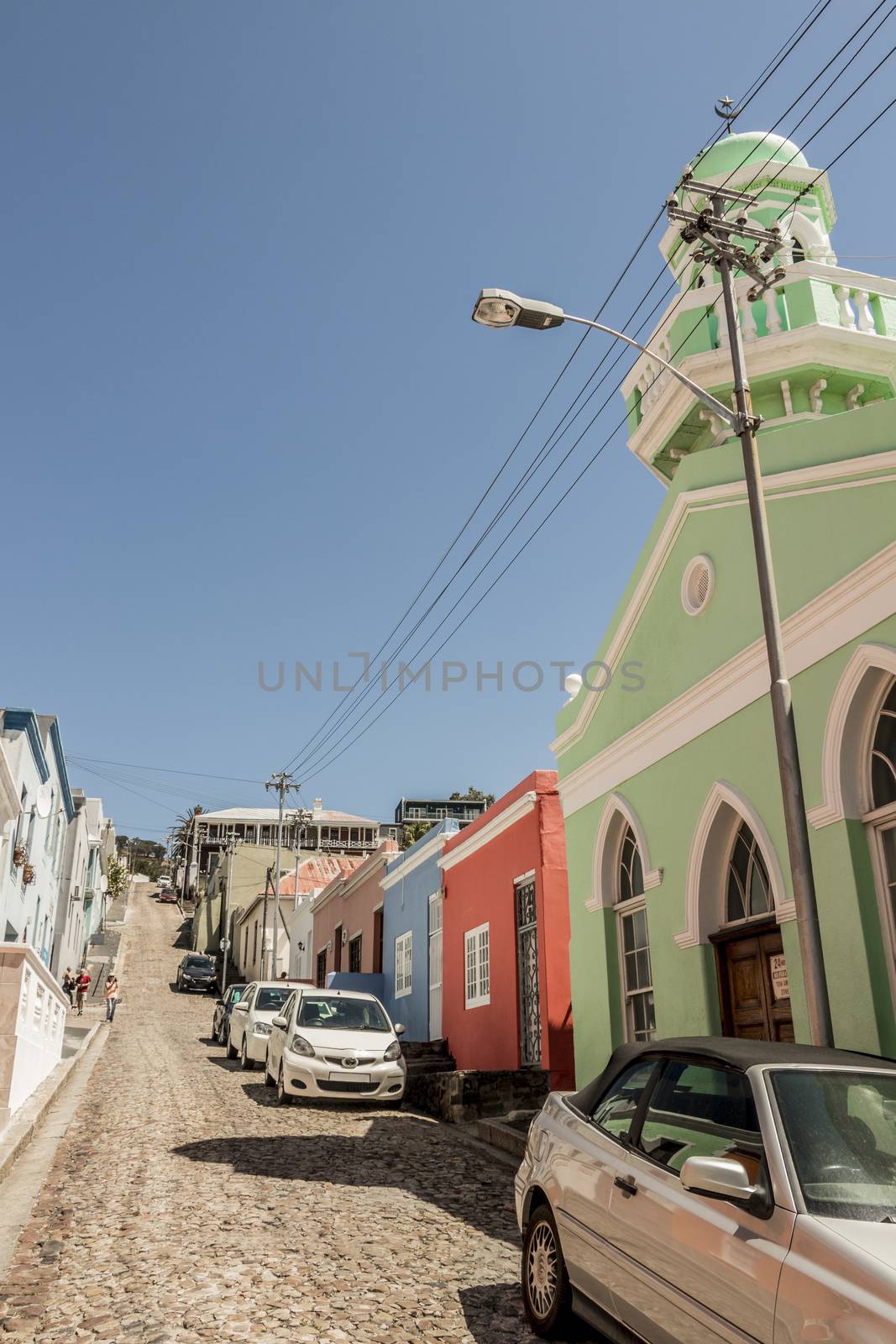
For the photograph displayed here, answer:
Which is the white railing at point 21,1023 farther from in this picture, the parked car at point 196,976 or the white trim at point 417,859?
the parked car at point 196,976

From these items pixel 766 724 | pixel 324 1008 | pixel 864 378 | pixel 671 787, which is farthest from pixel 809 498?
pixel 324 1008

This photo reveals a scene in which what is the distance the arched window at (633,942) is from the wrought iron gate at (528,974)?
10.3 ft

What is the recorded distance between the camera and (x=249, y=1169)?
8.88 meters

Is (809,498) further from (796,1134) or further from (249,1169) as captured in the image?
(249,1169)

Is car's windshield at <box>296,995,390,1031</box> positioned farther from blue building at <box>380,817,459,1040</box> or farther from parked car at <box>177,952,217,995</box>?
parked car at <box>177,952,217,995</box>

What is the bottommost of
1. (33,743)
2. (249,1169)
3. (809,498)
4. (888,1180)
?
(249,1169)

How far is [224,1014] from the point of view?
22.8 meters

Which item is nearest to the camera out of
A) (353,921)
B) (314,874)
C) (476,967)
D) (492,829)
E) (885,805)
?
(885,805)

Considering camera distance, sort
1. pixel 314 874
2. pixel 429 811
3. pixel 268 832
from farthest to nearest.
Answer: pixel 268 832 < pixel 429 811 < pixel 314 874

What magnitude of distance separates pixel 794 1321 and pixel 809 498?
6666mm

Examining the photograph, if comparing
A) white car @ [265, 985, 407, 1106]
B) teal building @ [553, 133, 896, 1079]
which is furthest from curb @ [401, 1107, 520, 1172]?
teal building @ [553, 133, 896, 1079]

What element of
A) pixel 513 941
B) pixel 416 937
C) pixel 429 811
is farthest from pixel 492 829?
pixel 429 811

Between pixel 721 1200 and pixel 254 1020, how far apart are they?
15.3m

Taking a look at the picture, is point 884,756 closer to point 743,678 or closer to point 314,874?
point 743,678
